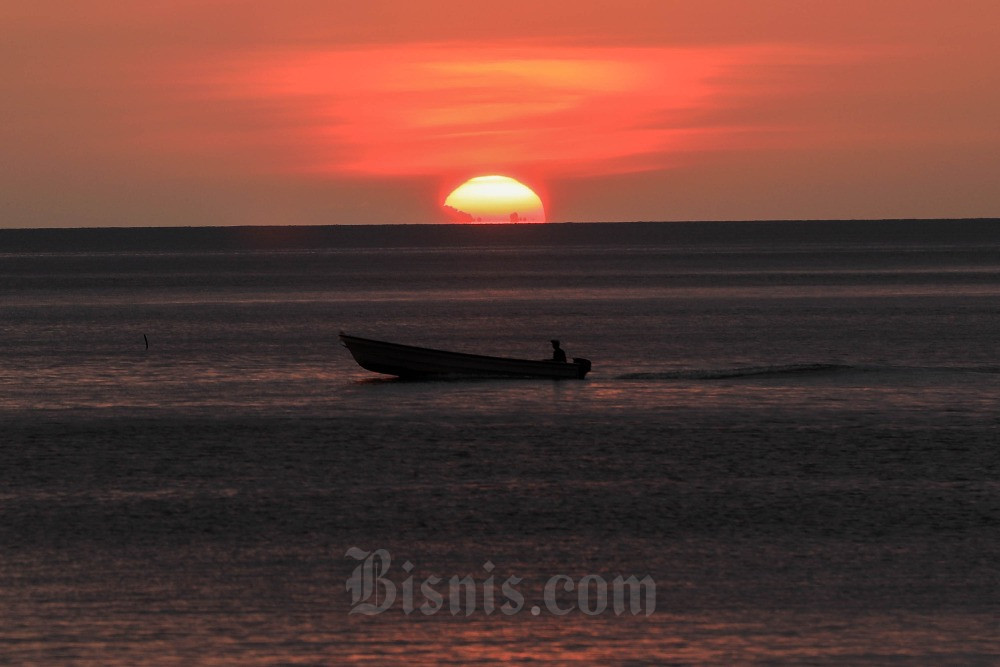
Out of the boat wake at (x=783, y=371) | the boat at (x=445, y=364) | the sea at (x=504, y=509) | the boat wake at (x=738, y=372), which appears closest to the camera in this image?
the sea at (x=504, y=509)

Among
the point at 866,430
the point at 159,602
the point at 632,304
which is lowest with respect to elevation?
the point at 159,602

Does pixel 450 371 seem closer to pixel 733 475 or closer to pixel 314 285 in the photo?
pixel 733 475

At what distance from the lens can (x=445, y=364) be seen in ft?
200

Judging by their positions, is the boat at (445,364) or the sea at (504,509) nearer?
the sea at (504,509)

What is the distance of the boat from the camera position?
60250 mm

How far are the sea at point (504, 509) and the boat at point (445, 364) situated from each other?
67 centimetres

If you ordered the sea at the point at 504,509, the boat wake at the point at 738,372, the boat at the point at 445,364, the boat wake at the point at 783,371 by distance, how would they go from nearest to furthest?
1. the sea at the point at 504,509
2. the boat at the point at 445,364
3. the boat wake at the point at 738,372
4. the boat wake at the point at 783,371

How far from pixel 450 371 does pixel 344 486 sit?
2470 cm

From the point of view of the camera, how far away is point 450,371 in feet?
200

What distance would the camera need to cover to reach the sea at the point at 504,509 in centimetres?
2242

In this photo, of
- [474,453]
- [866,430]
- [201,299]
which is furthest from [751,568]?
[201,299]

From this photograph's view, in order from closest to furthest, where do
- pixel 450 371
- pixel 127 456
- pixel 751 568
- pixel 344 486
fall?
1. pixel 751 568
2. pixel 344 486
3. pixel 127 456
4. pixel 450 371

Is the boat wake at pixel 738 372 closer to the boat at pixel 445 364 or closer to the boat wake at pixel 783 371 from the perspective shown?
the boat wake at pixel 783 371

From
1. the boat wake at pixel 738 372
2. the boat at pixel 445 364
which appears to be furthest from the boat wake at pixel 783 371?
the boat at pixel 445 364
